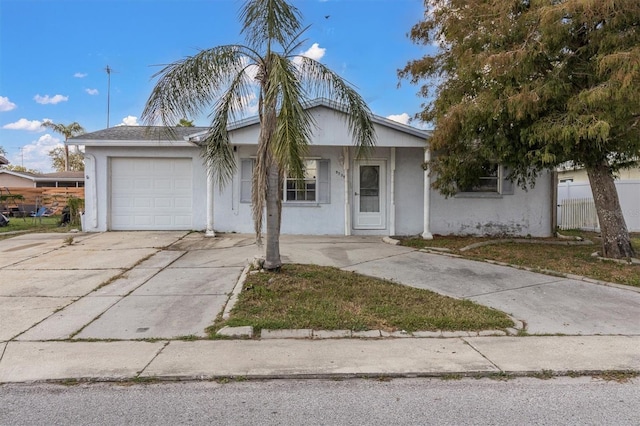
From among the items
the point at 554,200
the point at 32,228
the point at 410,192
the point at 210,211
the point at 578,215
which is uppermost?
the point at 410,192

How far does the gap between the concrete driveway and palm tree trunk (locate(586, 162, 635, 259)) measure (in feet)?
7.97

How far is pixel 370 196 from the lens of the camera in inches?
506

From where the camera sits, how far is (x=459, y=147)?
10.2m

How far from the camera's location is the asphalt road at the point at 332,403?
10.4 feet

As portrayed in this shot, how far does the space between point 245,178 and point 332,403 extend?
9870 mm

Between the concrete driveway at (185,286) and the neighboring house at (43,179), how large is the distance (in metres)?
24.6

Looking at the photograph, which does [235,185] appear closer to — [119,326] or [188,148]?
[188,148]

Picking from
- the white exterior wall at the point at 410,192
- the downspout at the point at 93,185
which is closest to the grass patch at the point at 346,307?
the white exterior wall at the point at 410,192

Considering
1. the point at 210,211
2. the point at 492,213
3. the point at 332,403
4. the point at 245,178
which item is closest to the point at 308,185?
the point at 245,178

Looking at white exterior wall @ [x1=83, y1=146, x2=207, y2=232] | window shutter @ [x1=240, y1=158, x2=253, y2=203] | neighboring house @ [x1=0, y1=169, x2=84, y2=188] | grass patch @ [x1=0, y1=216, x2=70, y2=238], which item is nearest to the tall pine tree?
window shutter @ [x1=240, y1=158, x2=253, y2=203]

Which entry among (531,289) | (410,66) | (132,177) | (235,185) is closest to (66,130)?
(132,177)

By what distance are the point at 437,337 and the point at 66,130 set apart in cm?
4586

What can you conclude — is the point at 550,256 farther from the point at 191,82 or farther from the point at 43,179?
the point at 43,179

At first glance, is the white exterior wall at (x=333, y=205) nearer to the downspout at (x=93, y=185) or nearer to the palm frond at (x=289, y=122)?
the downspout at (x=93, y=185)
